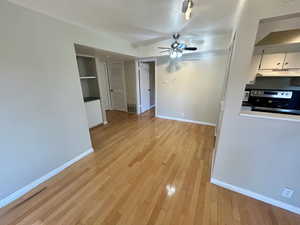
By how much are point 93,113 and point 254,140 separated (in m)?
3.70

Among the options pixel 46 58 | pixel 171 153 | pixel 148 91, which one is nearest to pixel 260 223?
pixel 171 153

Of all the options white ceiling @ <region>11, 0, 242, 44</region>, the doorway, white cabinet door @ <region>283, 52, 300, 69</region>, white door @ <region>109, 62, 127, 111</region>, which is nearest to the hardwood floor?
white ceiling @ <region>11, 0, 242, 44</region>

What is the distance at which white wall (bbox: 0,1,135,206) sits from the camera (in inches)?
54.9

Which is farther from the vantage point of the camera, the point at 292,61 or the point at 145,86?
the point at 145,86

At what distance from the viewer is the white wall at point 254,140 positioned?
3.76ft

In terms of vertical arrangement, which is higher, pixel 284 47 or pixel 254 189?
pixel 284 47

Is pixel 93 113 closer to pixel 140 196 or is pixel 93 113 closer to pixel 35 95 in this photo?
pixel 35 95

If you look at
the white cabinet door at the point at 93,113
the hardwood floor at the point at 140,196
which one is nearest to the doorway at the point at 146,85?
the white cabinet door at the point at 93,113

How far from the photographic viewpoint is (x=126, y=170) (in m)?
A: 2.04

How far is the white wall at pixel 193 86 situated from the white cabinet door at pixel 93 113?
2.13m

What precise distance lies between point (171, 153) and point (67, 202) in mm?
1813

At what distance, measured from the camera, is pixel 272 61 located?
286 cm

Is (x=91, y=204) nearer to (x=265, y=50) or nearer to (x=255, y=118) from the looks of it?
(x=255, y=118)

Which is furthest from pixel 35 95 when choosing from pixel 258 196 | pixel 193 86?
pixel 193 86
